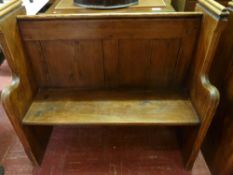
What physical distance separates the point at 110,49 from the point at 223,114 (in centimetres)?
79

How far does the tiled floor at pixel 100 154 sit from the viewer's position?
1.41m

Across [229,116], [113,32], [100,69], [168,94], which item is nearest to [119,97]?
[100,69]

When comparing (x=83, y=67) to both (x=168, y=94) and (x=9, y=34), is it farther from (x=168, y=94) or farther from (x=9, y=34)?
(x=168, y=94)

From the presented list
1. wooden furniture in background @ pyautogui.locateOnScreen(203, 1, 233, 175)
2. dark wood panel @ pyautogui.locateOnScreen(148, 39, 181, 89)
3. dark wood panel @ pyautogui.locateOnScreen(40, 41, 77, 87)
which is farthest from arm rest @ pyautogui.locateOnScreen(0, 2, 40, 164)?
wooden furniture in background @ pyautogui.locateOnScreen(203, 1, 233, 175)

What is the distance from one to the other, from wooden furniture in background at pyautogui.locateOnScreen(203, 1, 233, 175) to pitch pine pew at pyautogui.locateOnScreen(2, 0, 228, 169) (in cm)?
16

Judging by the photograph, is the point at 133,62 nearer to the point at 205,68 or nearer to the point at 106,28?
the point at 106,28

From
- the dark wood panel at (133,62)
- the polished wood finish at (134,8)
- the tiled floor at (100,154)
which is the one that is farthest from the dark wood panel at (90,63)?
the tiled floor at (100,154)

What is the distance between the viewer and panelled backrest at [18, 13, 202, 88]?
1.11 m

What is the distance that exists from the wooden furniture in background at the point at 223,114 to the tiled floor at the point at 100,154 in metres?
0.16

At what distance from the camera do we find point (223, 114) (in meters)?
1.27

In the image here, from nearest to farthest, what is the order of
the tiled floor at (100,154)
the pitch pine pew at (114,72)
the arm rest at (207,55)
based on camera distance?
1. the arm rest at (207,55)
2. the pitch pine pew at (114,72)
3. the tiled floor at (100,154)

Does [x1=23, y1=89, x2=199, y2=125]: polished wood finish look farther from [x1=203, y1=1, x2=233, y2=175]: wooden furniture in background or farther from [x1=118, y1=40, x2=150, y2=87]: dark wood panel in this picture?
[x1=203, y1=1, x2=233, y2=175]: wooden furniture in background

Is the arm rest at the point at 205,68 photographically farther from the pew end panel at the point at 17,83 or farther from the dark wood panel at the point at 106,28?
the pew end panel at the point at 17,83

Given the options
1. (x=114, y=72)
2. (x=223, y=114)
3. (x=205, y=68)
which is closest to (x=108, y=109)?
(x=114, y=72)
